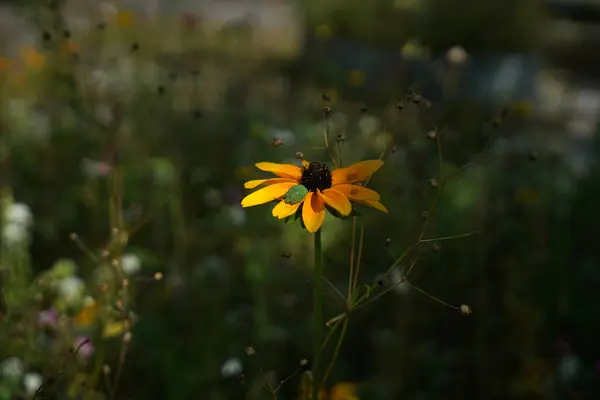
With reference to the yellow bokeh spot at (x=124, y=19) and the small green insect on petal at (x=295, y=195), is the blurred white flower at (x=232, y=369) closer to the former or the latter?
the small green insect on petal at (x=295, y=195)

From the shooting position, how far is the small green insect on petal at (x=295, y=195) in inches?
44.4

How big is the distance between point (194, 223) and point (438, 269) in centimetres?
84

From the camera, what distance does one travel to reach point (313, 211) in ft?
3.79

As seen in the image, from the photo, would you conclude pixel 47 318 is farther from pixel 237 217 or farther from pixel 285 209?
pixel 285 209

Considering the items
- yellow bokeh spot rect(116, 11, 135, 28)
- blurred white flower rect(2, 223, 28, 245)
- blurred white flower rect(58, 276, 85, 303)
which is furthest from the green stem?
yellow bokeh spot rect(116, 11, 135, 28)

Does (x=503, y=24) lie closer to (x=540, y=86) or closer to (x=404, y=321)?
(x=540, y=86)

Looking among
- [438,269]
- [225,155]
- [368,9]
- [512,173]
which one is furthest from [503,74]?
[438,269]

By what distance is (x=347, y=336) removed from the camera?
2.35m

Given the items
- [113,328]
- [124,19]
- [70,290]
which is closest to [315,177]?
[113,328]

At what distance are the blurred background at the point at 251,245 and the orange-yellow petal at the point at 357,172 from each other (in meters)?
0.10

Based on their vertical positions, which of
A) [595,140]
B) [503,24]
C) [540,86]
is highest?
[595,140]

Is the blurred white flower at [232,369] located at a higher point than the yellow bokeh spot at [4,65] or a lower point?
higher

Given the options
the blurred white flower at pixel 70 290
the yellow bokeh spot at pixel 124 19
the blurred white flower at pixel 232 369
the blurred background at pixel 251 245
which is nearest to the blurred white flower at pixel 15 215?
the blurred background at pixel 251 245

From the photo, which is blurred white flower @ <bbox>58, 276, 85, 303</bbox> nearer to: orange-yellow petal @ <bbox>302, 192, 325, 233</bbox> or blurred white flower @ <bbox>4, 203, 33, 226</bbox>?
blurred white flower @ <bbox>4, 203, 33, 226</bbox>
